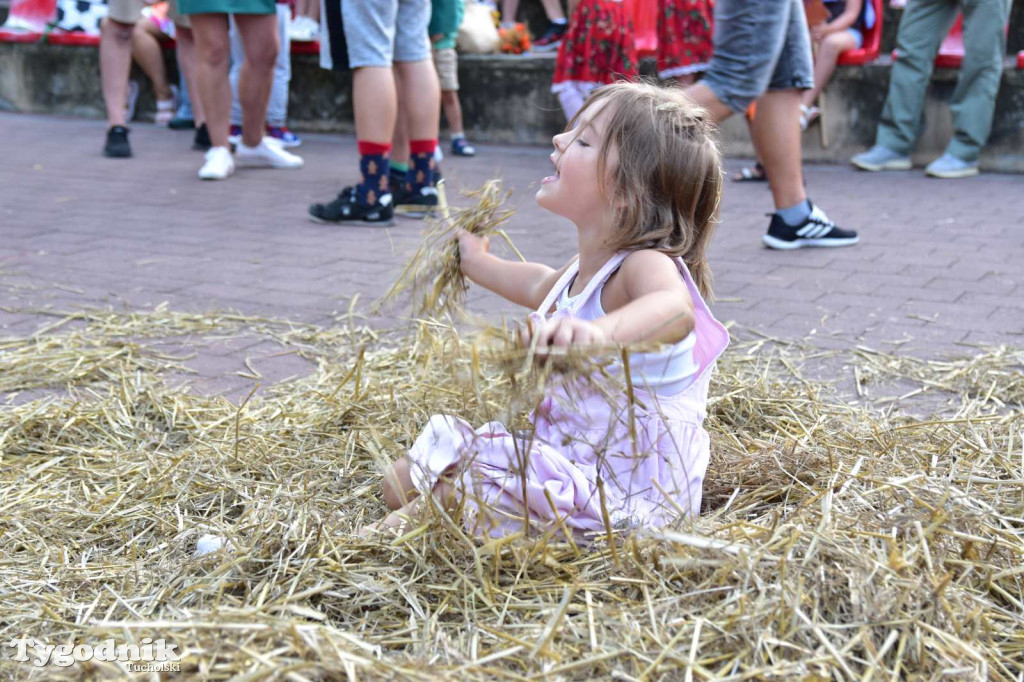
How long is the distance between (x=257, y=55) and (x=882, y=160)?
13.8 feet

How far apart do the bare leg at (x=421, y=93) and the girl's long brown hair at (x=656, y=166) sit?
330cm

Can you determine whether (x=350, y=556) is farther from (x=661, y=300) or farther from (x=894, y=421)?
(x=894, y=421)

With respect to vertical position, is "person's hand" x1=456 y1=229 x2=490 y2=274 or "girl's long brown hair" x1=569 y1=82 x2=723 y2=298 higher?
"girl's long brown hair" x1=569 y1=82 x2=723 y2=298

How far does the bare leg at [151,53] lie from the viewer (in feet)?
33.4

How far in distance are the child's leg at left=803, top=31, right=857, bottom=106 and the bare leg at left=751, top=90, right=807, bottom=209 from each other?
3090mm

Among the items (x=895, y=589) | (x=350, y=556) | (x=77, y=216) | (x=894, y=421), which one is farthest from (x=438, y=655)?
(x=77, y=216)

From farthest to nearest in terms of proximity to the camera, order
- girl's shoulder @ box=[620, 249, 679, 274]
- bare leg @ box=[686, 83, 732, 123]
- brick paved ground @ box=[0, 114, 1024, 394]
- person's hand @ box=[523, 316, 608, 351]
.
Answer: bare leg @ box=[686, 83, 732, 123] < brick paved ground @ box=[0, 114, 1024, 394] < girl's shoulder @ box=[620, 249, 679, 274] < person's hand @ box=[523, 316, 608, 351]

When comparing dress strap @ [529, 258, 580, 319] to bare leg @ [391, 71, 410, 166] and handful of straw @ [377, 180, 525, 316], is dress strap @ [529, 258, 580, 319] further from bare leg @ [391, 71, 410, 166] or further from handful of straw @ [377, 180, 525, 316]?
bare leg @ [391, 71, 410, 166]

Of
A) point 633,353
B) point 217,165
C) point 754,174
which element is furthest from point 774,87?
point 217,165

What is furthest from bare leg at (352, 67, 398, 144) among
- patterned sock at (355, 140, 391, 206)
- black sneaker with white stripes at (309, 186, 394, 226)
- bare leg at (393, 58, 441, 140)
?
black sneaker with white stripes at (309, 186, 394, 226)

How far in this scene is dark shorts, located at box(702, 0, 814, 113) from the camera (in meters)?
4.80

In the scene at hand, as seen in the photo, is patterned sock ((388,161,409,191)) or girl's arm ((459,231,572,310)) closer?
girl's arm ((459,231,572,310))

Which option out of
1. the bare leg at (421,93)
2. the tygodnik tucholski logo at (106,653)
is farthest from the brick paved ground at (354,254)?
the tygodnik tucholski logo at (106,653)

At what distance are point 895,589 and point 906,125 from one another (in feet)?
21.5
